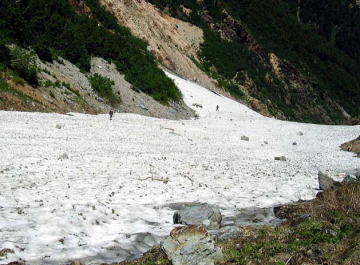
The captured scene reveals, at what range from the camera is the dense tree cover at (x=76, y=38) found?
38.6 metres

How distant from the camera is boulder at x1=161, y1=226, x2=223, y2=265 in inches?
316

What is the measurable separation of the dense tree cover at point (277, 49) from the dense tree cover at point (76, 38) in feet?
103

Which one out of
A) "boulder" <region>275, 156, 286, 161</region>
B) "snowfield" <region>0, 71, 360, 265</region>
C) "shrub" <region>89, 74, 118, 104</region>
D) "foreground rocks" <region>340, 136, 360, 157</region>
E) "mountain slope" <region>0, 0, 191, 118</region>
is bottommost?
"snowfield" <region>0, 71, 360, 265</region>

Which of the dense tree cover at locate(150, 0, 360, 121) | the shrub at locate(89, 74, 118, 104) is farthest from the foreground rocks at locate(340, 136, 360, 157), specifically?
the dense tree cover at locate(150, 0, 360, 121)

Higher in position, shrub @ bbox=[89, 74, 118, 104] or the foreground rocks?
shrub @ bbox=[89, 74, 118, 104]

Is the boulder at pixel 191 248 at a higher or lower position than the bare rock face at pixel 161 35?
lower

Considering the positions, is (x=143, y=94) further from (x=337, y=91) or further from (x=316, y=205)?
(x=337, y=91)

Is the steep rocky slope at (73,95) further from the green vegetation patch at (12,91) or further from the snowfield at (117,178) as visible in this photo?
the snowfield at (117,178)

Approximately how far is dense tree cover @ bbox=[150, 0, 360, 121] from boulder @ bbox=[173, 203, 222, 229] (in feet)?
240

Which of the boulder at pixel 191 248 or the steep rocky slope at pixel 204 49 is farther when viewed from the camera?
the steep rocky slope at pixel 204 49

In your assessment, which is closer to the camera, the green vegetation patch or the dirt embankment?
the green vegetation patch

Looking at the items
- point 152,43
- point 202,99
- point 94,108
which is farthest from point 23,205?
point 152,43

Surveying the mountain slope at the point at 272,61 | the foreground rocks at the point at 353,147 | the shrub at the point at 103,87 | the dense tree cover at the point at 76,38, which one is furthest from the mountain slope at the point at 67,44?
the foreground rocks at the point at 353,147

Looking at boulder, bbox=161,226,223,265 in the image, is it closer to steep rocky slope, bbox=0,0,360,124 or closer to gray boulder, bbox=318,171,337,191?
gray boulder, bbox=318,171,337,191
